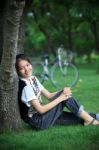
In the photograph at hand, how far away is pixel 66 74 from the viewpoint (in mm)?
18406

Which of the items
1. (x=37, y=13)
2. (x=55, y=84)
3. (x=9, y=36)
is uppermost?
(x=9, y=36)

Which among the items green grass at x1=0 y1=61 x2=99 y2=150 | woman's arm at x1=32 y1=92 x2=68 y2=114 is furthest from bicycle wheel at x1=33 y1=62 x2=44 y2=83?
woman's arm at x1=32 y1=92 x2=68 y2=114

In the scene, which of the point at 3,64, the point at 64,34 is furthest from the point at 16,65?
the point at 64,34

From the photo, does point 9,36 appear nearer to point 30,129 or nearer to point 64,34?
point 30,129

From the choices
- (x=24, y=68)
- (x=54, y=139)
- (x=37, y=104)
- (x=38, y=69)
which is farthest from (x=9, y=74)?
(x=38, y=69)

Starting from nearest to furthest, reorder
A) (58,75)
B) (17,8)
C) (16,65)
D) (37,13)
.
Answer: (17,8) < (16,65) < (58,75) < (37,13)

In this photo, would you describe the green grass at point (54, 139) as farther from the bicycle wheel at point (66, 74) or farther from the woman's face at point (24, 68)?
the bicycle wheel at point (66, 74)

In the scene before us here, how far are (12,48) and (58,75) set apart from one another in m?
12.0

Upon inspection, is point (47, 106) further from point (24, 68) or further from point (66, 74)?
point (66, 74)

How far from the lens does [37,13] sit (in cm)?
3734

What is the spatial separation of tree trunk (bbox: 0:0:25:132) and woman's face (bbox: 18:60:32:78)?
296 millimetres

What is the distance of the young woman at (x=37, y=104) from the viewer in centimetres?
771

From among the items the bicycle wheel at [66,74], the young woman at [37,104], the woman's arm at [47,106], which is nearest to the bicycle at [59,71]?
the bicycle wheel at [66,74]

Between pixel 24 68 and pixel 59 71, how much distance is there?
1116cm
